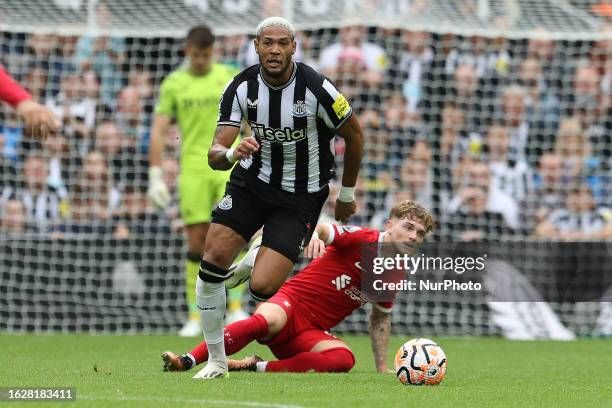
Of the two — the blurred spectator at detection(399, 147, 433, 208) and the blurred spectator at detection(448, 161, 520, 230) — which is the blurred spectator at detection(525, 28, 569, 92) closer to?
the blurred spectator at detection(448, 161, 520, 230)

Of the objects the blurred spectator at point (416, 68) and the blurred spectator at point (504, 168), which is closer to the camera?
the blurred spectator at point (504, 168)

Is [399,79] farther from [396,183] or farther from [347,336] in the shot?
[347,336]

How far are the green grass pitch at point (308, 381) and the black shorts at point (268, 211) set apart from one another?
2.60 feet

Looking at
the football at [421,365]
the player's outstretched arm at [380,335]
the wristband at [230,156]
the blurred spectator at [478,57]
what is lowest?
the player's outstretched arm at [380,335]

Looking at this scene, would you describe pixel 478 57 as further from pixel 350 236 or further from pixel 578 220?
pixel 350 236

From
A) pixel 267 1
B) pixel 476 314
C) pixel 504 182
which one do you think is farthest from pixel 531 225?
pixel 267 1

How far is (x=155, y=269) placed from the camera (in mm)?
11531

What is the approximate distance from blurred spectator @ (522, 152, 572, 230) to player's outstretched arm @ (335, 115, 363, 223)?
5.93 metres

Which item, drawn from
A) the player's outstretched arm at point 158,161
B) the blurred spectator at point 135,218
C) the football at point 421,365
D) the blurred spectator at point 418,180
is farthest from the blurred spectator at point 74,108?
the football at point 421,365

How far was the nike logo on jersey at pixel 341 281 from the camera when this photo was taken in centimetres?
744

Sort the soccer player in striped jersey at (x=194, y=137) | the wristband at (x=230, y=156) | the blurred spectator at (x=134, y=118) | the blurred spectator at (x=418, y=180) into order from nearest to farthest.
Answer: the wristband at (x=230, y=156), the soccer player in striped jersey at (x=194, y=137), the blurred spectator at (x=418, y=180), the blurred spectator at (x=134, y=118)

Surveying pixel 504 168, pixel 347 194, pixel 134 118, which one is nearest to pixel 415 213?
pixel 347 194

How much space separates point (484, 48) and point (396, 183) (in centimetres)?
244

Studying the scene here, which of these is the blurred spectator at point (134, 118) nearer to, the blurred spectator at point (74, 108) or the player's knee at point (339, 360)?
the blurred spectator at point (74, 108)
